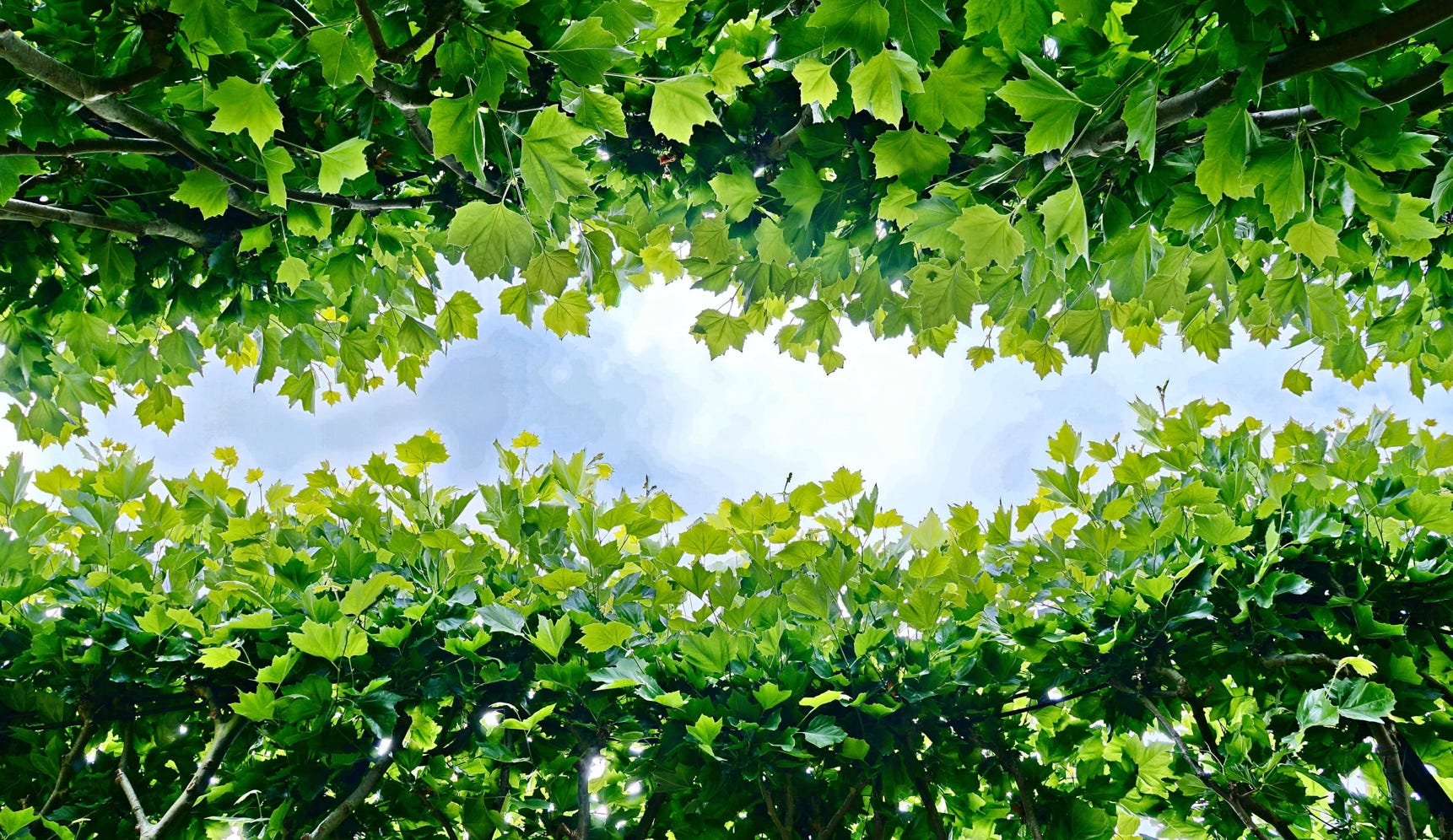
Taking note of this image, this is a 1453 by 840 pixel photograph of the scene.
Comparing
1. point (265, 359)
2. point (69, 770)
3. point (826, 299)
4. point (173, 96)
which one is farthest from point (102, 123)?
point (826, 299)

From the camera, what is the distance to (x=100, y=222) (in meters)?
2.35

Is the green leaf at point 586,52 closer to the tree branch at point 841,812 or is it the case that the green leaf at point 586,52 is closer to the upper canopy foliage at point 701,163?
the upper canopy foliage at point 701,163

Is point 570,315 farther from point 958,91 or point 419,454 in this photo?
point 958,91

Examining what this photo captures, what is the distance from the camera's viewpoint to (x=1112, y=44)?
1.95m

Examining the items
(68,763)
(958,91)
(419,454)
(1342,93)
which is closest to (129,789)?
(68,763)

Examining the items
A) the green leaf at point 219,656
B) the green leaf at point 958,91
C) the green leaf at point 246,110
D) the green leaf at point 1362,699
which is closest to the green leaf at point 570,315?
the green leaf at point 246,110

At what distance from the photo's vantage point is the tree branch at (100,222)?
2.17 meters

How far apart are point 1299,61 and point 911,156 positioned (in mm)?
743

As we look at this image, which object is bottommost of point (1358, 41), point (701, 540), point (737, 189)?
point (701, 540)

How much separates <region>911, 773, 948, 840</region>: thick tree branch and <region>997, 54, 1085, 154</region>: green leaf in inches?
53.5

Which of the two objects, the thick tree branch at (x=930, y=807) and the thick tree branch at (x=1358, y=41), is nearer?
the thick tree branch at (x=1358, y=41)

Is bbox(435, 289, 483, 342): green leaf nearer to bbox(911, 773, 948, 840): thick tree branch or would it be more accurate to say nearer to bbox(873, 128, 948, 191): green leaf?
bbox(873, 128, 948, 191): green leaf

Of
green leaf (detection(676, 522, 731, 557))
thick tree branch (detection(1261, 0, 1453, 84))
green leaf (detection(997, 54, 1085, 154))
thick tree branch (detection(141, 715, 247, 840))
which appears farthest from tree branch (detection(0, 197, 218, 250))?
thick tree branch (detection(1261, 0, 1453, 84))

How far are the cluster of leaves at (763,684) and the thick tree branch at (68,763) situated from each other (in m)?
0.01
